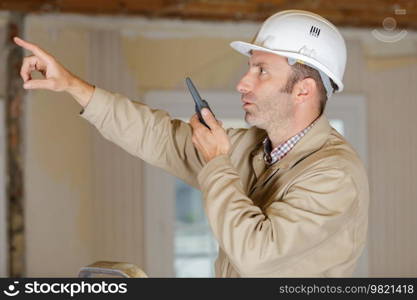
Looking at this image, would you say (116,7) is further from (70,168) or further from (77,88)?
(77,88)

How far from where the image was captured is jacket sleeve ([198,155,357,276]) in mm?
1553

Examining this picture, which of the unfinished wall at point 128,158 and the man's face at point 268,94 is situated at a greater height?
the unfinished wall at point 128,158

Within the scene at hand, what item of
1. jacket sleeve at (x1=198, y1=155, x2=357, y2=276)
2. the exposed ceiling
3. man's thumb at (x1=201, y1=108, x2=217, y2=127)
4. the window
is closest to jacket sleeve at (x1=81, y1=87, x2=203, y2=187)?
man's thumb at (x1=201, y1=108, x2=217, y2=127)

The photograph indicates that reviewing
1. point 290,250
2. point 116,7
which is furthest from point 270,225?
point 116,7

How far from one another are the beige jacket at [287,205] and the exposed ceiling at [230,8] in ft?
9.32

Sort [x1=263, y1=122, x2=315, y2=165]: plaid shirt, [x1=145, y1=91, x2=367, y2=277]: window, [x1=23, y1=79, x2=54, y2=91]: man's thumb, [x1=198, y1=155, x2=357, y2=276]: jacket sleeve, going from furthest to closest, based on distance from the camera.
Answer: [x1=145, y1=91, x2=367, y2=277]: window, [x1=263, y1=122, x2=315, y2=165]: plaid shirt, [x1=23, y1=79, x2=54, y2=91]: man's thumb, [x1=198, y1=155, x2=357, y2=276]: jacket sleeve

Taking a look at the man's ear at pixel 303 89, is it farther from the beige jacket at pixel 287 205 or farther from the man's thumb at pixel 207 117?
the man's thumb at pixel 207 117

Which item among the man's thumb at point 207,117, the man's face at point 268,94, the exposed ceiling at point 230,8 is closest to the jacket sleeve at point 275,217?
the man's thumb at point 207,117

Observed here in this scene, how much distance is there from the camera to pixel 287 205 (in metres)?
1.63

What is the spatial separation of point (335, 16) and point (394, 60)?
36.6 inches

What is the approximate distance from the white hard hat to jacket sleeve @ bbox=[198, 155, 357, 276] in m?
0.33

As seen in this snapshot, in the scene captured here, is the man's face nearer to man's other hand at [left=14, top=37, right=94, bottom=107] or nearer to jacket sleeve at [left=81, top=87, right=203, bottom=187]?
jacket sleeve at [left=81, top=87, right=203, bottom=187]

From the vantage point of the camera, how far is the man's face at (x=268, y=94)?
184cm

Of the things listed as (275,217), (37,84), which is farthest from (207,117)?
(37,84)
